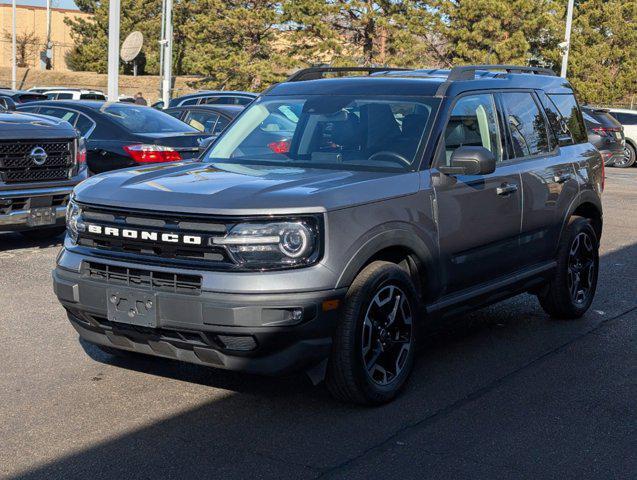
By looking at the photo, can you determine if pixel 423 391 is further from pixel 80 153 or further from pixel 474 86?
pixel 80 153

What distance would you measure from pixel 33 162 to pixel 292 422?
19.3 feet

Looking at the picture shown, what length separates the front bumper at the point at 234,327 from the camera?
4801mm

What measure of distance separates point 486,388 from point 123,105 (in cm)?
917

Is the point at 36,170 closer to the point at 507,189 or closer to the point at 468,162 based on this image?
the point at 507,189

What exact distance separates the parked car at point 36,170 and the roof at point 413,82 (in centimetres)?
389

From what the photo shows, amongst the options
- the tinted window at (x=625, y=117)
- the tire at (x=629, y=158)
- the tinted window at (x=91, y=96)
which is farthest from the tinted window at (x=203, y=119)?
the tinted window at (x=91, y=96)

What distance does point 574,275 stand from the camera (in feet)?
25.1

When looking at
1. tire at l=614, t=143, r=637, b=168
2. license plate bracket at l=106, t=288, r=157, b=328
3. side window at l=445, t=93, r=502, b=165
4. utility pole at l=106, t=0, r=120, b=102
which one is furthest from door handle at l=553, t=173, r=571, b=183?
tire at l=614, t=143, r=637, b=168

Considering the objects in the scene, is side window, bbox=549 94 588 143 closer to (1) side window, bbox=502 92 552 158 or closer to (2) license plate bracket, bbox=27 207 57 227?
(1) side window, bbox=502 92 552 158

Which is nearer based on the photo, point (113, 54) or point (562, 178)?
point (562, 178)

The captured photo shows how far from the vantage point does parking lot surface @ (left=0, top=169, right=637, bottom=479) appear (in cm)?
453

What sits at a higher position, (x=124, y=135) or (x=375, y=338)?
(x=124, y=135)

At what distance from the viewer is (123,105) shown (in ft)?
45.1

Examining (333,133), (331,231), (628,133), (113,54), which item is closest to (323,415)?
(331,231)
